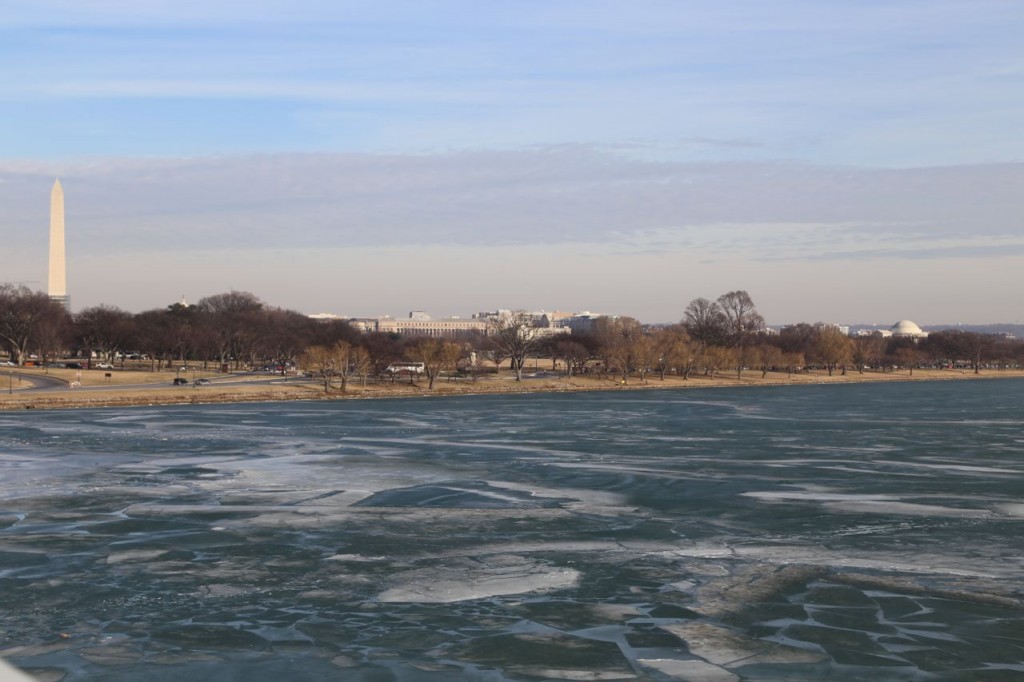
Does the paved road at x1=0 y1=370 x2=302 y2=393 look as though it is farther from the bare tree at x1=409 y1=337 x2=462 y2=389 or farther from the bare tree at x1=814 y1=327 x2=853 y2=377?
the bare tree at x1=814 y1=327 x2=853 y2=377

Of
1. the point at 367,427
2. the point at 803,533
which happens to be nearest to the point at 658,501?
the point at 803,533

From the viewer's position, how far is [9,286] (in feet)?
358

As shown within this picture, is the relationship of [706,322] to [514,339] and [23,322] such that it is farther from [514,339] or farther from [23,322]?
[23,322]

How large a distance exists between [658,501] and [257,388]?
49460 mm

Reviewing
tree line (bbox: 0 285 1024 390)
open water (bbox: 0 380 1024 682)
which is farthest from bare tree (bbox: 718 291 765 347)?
open water (bbox: 0 380 1024 682)

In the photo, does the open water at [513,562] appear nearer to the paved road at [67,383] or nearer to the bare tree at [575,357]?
the paved road at [67,383]

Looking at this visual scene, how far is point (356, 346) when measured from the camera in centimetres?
8831

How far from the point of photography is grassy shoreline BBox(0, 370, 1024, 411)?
2319 inches

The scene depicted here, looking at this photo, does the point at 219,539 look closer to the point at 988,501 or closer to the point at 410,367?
the point at 988,501

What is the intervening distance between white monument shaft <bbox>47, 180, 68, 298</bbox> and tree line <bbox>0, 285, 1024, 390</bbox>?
5708mm

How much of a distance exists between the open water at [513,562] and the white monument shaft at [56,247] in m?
84.4

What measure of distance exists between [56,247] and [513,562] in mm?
107664

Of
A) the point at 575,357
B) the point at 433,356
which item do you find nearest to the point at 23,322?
the point at 433,356

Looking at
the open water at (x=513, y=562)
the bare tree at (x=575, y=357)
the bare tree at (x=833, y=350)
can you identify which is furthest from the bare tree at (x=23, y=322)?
the bare tree at (x=833, y=350)
